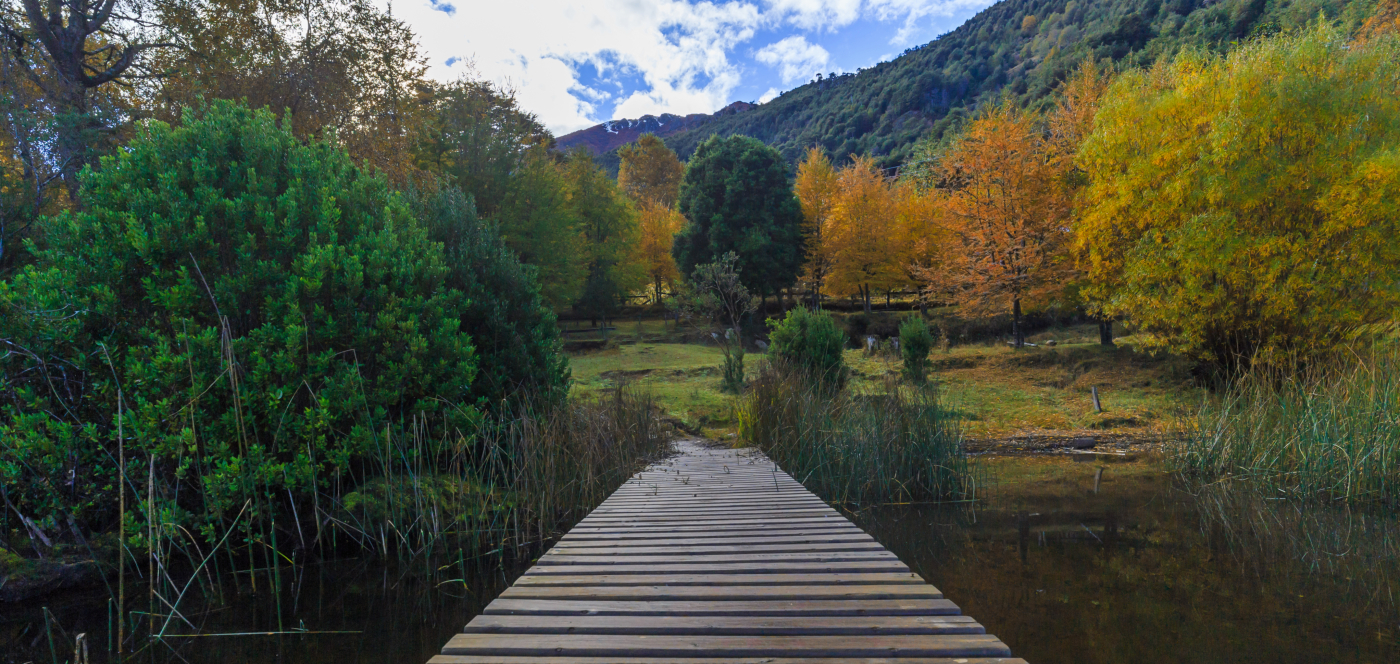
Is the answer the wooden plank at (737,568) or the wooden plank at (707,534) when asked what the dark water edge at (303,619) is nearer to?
the wooden plank at (707,534)

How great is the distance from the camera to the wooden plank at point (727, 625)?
228 cm

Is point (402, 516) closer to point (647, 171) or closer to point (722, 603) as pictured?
point (722, 603)

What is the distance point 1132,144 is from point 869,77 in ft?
252

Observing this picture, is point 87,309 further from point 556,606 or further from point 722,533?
point 722,533

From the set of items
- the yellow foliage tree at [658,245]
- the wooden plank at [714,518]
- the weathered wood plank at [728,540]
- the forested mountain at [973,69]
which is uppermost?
the forested mountain at [973,69]

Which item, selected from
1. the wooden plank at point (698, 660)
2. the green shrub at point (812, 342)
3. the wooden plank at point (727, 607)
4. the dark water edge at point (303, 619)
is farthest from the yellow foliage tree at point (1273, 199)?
the dark water edge at point (303, 619)

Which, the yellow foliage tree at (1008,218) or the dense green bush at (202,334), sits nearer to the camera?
the dense green bush at (202,334)

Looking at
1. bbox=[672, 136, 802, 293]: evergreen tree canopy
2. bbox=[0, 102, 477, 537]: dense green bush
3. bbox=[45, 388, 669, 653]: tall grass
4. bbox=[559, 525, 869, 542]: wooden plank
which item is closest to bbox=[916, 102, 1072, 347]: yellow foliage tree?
bbox=[672, 136, 802, 293]: evergreen tree canopy

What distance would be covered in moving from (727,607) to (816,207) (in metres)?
24.0

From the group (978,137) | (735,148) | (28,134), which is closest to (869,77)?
(735,148)

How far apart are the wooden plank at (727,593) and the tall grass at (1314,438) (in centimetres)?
581

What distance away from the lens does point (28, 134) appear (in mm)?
6754

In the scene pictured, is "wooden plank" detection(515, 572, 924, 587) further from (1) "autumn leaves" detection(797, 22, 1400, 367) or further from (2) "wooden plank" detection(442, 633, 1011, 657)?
(1) "autumn leaves" detection(797, 22, 1400, 367)

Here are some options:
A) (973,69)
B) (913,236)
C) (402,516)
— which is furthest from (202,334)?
(973,69)
